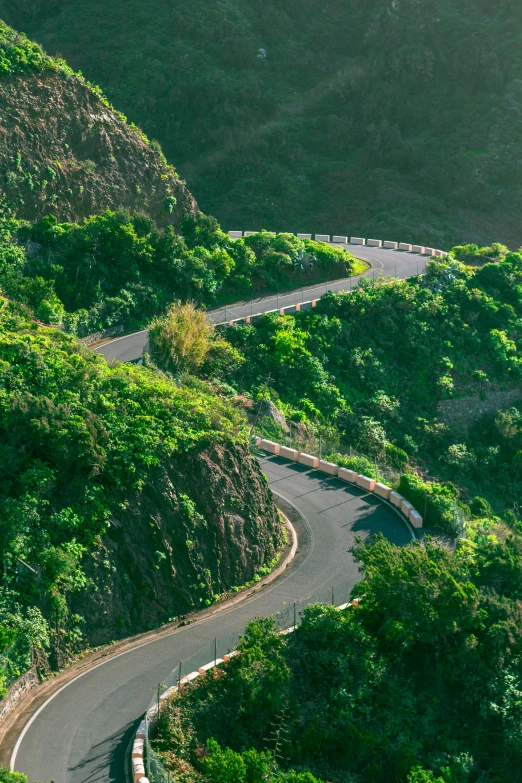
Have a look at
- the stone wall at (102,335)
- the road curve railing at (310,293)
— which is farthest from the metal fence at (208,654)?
the stone wall at (102,335)

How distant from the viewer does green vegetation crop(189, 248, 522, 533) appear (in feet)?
149

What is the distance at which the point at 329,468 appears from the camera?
37.9 m

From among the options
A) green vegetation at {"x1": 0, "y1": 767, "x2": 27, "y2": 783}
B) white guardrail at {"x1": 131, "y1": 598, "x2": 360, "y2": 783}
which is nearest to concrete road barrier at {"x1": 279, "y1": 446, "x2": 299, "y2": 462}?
white guardrail at {"x1": 131, "y1": 598, "x2": 360, "y2": 783}

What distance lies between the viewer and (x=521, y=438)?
48.8 metres

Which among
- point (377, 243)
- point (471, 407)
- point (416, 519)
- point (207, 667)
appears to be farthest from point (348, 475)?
point (377, 243)

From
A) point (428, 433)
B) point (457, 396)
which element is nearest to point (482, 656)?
point (428, 433)

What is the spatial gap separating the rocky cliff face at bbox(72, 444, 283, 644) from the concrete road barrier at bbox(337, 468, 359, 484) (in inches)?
231

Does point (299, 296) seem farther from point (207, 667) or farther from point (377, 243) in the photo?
point (207, 667)

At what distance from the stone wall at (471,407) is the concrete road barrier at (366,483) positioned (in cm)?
1330

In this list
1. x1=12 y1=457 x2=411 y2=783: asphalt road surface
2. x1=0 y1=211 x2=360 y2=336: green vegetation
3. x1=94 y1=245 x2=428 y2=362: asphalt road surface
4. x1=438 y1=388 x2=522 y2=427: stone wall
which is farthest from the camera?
x1=438 y1=388 x2=522 y2=427: stone wall

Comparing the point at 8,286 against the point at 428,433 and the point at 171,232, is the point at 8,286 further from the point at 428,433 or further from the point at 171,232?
the point at 428,433

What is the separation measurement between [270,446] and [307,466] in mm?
1884

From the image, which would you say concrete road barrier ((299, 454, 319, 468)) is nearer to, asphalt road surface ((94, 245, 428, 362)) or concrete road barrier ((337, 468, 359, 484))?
concrete road barrier ((337, 468, 359, 484))

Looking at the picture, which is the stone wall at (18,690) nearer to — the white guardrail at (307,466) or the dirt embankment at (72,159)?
the white guardrail at (307,466)
